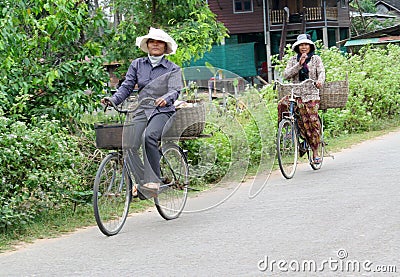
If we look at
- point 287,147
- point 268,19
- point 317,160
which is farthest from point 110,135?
point 268,19

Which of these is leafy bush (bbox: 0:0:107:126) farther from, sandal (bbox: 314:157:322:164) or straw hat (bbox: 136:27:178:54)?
sandal (bbox: 314:157:322:164)

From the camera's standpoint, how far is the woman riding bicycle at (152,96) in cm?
823

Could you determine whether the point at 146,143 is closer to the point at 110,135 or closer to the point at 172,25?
the point at 110,135

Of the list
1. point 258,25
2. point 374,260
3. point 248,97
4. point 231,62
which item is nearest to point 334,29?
point 258,25

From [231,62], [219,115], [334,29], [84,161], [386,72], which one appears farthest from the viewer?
[334,29]

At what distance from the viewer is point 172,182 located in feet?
29.1

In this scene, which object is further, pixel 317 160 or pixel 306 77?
pixel 317 160

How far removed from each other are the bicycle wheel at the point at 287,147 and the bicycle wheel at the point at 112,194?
3.46 m

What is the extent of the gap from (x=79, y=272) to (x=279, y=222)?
2.44 meters

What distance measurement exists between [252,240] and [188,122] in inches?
73.5

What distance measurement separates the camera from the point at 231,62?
43.1 meters

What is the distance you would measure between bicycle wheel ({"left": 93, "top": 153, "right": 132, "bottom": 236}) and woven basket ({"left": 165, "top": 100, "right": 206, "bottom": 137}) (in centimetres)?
69

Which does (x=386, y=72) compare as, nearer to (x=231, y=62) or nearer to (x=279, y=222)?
(x=279, y=222)

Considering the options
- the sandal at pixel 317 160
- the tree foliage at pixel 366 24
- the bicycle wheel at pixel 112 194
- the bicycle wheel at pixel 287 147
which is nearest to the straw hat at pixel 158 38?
the bicycle wheel at pixel 112 194
